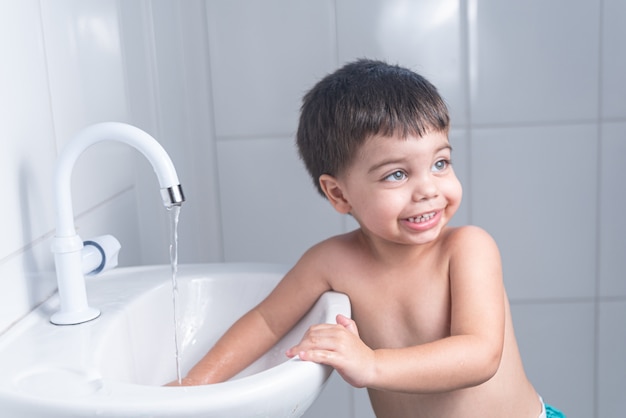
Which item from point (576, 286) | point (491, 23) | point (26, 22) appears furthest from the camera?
point (576, 286)

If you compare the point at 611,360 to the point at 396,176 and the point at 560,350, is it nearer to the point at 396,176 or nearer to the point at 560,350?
the point at 560,350

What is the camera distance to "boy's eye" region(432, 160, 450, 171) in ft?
3.24

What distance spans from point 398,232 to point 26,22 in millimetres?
516

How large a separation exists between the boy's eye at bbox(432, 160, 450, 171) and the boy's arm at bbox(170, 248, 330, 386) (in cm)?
22

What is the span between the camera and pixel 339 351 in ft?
2.59

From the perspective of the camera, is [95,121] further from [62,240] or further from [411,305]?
[411,305]

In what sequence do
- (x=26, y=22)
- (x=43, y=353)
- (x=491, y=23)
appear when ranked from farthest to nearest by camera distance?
(x=491, y=23) → (x=26, y=22) → (x=43, y=353)

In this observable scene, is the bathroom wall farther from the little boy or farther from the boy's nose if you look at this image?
the boy's nose

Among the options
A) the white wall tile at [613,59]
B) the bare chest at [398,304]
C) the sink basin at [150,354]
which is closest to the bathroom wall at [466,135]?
the white wall tile at [613,59]

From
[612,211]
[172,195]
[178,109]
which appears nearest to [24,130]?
[172,195]

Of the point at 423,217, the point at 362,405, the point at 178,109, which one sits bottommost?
the point at 362,405

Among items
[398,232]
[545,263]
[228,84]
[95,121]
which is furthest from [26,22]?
[545,263]

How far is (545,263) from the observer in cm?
155

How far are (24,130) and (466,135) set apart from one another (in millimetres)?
897
